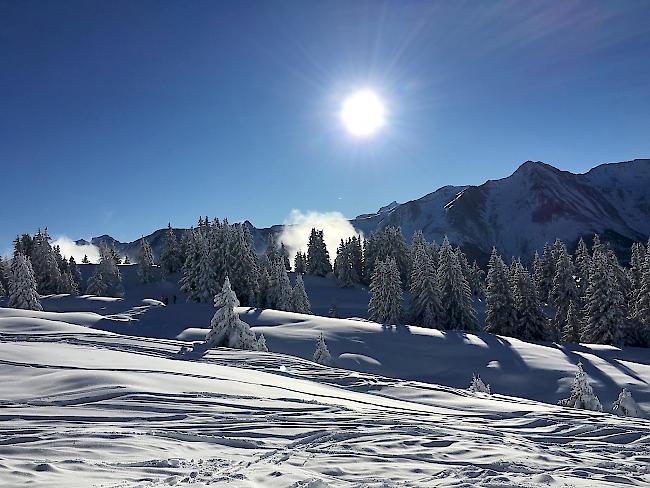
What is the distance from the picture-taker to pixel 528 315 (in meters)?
42.0

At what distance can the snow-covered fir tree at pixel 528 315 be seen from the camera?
41.9 meters

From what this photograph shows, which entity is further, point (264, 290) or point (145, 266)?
point (145, 266)

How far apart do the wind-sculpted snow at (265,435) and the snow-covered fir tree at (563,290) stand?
148 ft

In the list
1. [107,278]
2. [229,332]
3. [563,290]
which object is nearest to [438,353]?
[229,332]

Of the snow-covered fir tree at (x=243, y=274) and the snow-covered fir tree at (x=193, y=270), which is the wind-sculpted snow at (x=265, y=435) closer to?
the snow-covered fir tree at (x=243, y=274)

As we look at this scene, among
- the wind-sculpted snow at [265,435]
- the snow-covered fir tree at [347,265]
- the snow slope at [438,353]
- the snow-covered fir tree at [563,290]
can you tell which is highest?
the snow-covered fir tree at [347,265]

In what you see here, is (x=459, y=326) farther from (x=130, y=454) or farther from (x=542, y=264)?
(x=130, y=454)

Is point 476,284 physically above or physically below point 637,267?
below

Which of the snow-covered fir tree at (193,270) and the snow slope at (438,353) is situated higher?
the snow-covered fir tree at (193,270)

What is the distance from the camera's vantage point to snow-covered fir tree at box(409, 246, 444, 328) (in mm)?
43344

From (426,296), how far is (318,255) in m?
46.3

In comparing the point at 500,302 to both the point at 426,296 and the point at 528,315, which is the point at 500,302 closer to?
the point at 528,315

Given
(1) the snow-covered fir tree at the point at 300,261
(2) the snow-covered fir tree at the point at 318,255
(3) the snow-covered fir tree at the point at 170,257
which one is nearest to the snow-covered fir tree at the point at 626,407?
(2) the snow-covered fir tree at the point at 318,255

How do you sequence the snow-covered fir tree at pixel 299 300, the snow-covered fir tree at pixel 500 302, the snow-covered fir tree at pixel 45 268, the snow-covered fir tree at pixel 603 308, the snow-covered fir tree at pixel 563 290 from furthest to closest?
the snow-covered fir tree at pixel 45 268, the snow-covered fir tree at pixel 299 300, the snow-covered fir tree at pixel 563 290, the snow-covered fir tree at pixel 500 302, the snow-covered fir tree at pixel 603 308
